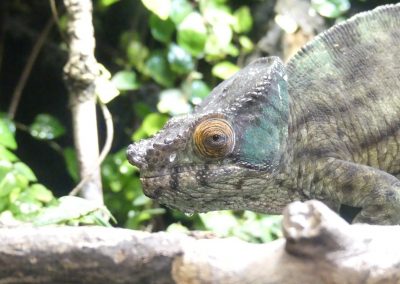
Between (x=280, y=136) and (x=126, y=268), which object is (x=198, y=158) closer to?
(x=280, y=136)

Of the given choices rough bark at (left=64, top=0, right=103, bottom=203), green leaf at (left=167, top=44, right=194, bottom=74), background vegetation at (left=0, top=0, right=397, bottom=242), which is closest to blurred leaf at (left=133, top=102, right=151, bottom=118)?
background vegetation at (left=0, top=0, right=397, bottom=242)

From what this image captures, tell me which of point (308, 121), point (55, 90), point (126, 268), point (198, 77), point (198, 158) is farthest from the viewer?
point (55, 90)

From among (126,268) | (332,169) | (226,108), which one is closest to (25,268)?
(126,268)

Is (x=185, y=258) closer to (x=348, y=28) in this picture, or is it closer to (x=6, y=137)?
(x=348, y=28)

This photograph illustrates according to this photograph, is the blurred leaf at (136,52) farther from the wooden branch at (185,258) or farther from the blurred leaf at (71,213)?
the wooden branch at (185,258)

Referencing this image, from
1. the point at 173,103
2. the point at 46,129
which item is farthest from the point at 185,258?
the point at 46,129

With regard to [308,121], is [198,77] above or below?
above
